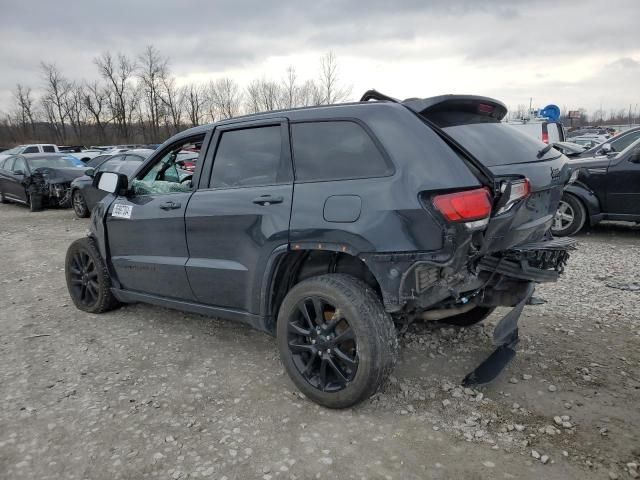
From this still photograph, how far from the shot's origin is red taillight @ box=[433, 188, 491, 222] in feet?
8.33

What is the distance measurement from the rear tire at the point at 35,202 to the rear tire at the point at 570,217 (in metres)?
12.5

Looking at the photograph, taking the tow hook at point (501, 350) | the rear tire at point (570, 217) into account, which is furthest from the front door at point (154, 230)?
the rear tire at point (570, 217)

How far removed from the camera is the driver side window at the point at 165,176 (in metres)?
3.98

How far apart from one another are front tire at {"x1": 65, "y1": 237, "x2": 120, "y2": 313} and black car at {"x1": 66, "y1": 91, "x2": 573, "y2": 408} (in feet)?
3.35

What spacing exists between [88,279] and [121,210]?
96cm

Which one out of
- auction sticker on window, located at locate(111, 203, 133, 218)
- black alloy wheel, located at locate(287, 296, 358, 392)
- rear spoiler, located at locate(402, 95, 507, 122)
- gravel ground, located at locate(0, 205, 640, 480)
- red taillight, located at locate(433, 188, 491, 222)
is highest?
rear spoiler, located at locate(402, 95, 507, 122)

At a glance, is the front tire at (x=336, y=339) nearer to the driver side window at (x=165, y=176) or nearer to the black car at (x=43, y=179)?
the driver side window at (x=165, y=176)

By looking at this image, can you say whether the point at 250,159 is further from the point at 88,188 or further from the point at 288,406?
the point at 88,188

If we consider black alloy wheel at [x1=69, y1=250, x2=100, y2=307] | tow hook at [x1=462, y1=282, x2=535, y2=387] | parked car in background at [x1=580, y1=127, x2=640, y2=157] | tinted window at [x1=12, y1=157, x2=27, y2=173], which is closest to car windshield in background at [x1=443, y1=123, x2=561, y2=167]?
tow hook at [x1=462, y1=282, x2=535, y2=387]

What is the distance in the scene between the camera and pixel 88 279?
15.4 feet

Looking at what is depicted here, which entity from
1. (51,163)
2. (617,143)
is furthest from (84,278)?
(51,163)

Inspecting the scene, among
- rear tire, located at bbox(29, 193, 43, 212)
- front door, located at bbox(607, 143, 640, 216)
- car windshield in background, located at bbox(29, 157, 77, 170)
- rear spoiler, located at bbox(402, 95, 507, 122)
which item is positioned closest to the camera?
rear spoiler, located at bbox(402, 95, 507, 122)

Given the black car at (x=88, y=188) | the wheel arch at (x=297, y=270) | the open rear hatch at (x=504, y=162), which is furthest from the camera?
the black car at (x=88, y=188)

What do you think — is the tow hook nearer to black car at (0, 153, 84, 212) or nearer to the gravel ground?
the gravel ground
